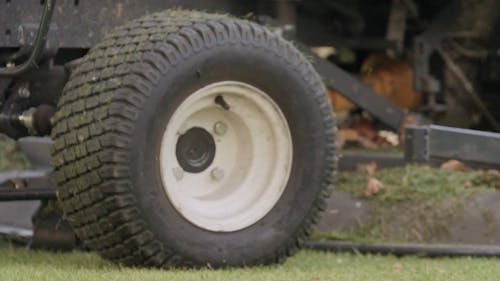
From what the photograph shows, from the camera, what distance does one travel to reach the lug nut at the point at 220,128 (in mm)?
5214

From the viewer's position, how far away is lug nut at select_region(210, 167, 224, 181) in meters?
5.21

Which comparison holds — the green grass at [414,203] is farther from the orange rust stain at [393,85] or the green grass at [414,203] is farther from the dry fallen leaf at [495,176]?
the orange rust stain at [393,85]

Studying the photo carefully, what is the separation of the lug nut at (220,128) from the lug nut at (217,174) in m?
0.15

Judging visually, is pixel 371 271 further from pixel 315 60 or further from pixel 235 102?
pixel 315 60

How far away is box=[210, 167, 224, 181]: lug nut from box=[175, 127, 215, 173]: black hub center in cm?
4

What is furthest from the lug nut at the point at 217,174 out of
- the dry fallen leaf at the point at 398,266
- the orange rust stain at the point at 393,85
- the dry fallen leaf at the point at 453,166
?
the orange rust stain at the point at 393,85

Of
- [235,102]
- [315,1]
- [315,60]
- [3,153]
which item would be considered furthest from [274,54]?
[3,153]

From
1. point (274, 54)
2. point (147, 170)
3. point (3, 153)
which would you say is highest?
point (274, 54)

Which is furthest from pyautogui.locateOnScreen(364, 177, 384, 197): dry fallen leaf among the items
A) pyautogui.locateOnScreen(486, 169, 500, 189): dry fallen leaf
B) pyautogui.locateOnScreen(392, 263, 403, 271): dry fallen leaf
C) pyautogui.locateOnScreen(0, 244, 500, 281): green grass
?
pyautogui.locateOnScreen(392, 263, 403, 271): dry fallen leaf

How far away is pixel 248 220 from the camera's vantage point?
16.7ft

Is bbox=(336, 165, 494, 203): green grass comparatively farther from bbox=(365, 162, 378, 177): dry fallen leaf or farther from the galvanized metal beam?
the galvanized metal beam

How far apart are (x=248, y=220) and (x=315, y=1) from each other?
2.74m

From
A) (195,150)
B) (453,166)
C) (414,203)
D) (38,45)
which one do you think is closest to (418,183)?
(414,203)

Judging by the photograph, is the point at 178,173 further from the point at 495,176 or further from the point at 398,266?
the point at 495,176
